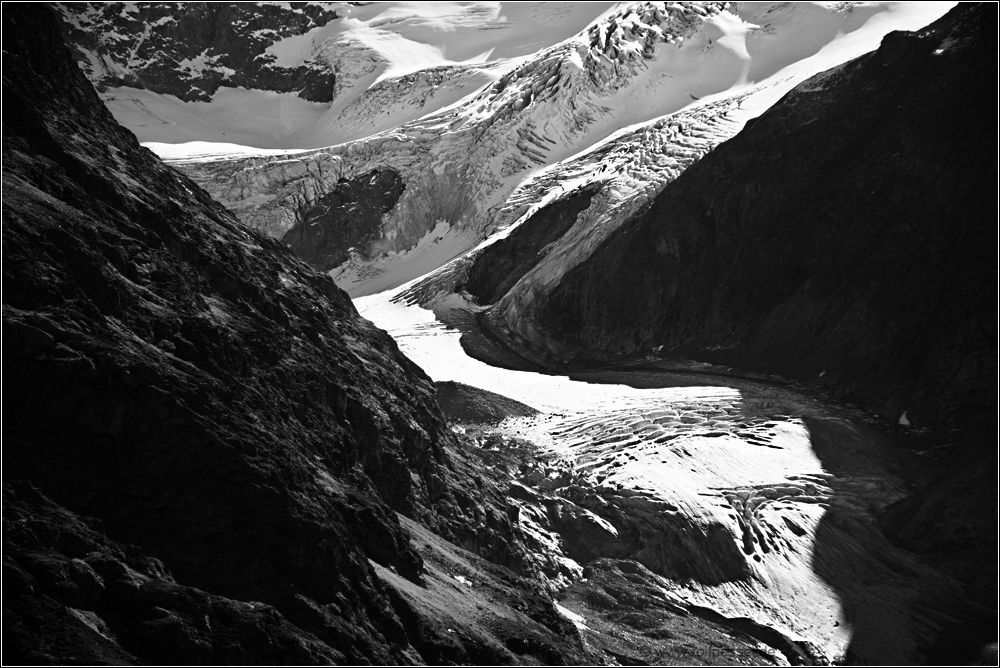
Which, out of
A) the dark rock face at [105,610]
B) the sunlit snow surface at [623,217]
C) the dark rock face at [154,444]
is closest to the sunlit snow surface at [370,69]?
the sunlit snow surface at [623,217]

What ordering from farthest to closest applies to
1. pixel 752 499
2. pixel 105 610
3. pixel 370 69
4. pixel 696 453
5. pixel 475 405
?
pixel 370 69 → pixel 475 405 → pixel 696 453 → pixel 752 499 → pixel 105 610

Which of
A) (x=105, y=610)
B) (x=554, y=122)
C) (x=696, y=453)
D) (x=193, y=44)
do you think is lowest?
(x=696, y=453)

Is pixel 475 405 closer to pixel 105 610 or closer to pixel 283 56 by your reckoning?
pixel 105 610

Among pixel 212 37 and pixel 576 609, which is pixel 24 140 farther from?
pixel 212 37

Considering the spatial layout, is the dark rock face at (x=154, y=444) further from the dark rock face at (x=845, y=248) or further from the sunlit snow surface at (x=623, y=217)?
the dark rock face at (x=845, y=248)

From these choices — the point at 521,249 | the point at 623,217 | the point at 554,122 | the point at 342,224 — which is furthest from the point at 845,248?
the point at 342,224

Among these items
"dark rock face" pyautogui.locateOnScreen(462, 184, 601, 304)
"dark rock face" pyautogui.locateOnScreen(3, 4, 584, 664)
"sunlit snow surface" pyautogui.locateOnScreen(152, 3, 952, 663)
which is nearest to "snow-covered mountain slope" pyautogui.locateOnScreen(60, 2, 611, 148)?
"sunlit snow surface" pyautogui.locateOnScreen(152, 3, 952, 663)
